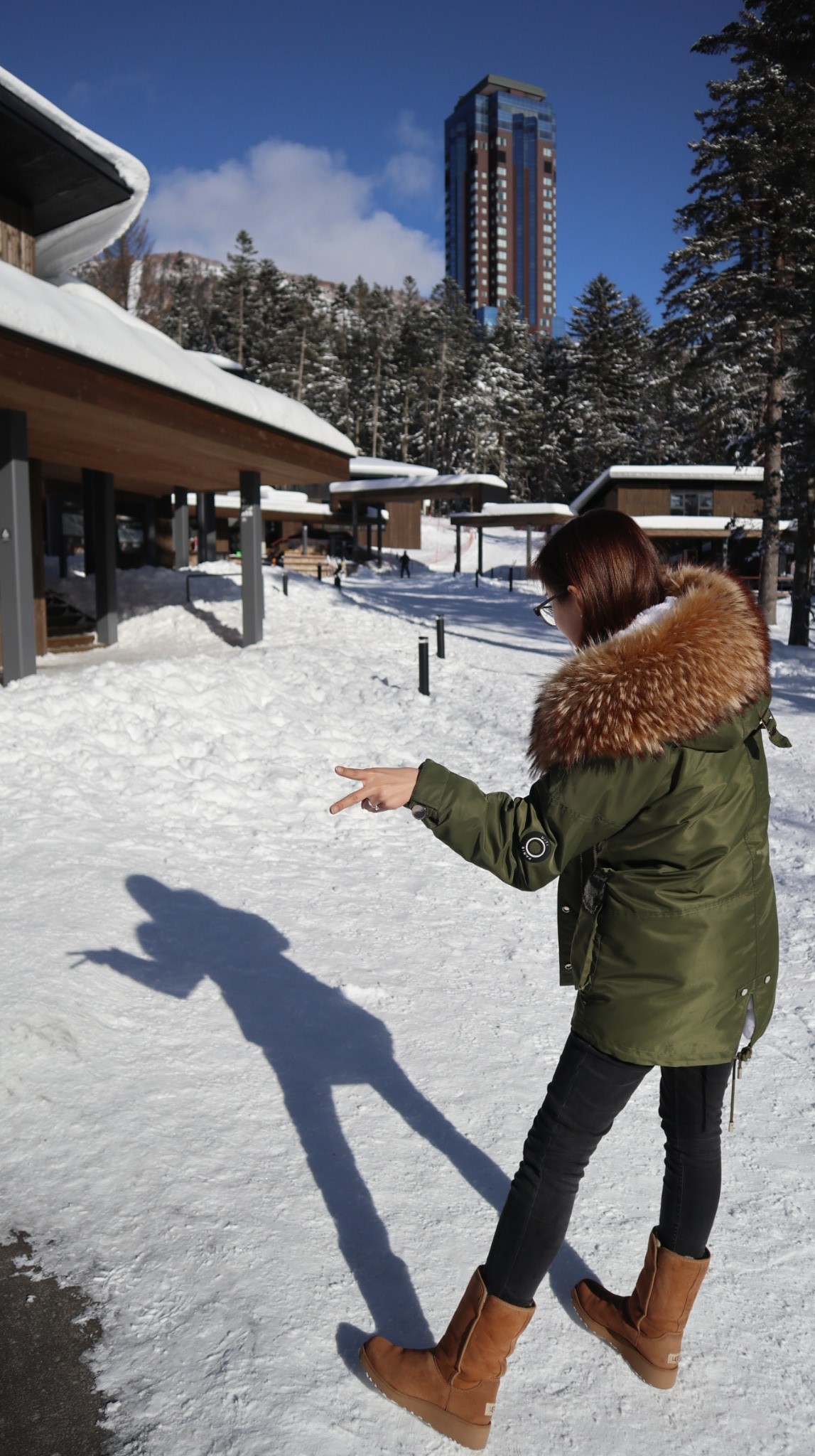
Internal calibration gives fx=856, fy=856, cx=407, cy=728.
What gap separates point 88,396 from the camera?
833cm

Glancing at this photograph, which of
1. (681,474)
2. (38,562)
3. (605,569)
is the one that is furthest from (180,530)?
(681,474)

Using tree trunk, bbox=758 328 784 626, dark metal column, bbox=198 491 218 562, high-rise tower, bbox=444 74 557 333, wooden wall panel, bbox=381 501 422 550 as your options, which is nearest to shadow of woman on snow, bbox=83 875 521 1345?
tree trunk, bbox=758 328 784 626

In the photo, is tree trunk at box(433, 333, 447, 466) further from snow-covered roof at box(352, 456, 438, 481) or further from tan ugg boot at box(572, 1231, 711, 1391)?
tan ugg boot at box(572, 1231, 711, 1391)

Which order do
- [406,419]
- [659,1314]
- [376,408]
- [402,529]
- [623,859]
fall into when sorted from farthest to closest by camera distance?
[406,419] < [376,408] < [402,529] < [659,1314] < [623,859]

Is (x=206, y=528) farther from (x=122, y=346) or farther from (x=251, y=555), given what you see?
(x=122, y=346)

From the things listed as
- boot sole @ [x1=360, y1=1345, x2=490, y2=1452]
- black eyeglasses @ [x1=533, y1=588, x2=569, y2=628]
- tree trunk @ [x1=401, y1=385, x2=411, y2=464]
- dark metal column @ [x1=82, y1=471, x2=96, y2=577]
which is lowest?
boot sole @ [x1=360, y1=1345, x2=490, y2=1452]

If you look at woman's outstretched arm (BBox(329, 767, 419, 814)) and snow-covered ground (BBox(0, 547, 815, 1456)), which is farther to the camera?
snow-covered ground (BBox(0, 547, 815, 1456))

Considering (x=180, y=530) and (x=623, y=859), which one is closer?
(x=623, y=859)

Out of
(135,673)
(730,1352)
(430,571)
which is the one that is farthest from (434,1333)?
(430,571)

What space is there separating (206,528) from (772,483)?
51.4 ft

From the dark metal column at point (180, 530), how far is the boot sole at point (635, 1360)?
2206 centimetres

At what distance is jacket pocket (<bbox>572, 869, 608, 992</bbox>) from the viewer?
1938mm

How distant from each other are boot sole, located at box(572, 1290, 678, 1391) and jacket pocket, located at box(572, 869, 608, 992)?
1.06 metres

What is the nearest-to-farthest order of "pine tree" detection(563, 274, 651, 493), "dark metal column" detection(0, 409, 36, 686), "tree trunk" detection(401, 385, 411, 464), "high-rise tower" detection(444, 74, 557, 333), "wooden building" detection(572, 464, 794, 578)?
1. "dark metal column" detection(0, 409, 36, 686)
2. "wooden building" detection(572, 464, 794, 578)
3. "pine tree" detection(563, 274, 651, 493)
4. "tree trunk" detection(401, 385, 411, 464)
5. "high-rise tower" detection(444, 74, 557, 333)
